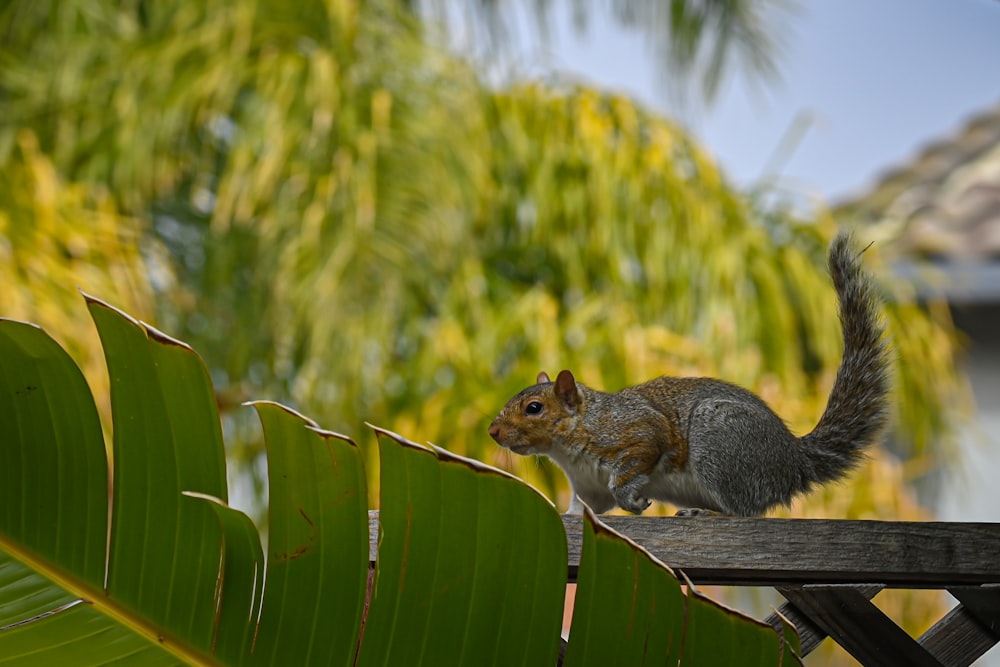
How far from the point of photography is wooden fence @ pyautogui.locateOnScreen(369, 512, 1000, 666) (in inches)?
29.3

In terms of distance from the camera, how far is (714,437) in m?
1.02

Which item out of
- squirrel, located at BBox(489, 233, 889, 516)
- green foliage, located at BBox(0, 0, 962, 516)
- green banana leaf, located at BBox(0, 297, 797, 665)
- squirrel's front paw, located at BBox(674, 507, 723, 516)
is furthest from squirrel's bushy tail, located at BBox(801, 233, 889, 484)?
green foliage, located at BBox(0, 0, 962, 516)

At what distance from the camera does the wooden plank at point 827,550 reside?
29.2 inches

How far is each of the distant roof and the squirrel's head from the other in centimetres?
184

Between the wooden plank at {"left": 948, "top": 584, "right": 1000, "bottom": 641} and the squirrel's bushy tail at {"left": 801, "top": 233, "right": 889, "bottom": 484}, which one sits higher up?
the squirrel's bushy tail at {"left": 801, "top": 233, "right": 889, "bottom": 484}

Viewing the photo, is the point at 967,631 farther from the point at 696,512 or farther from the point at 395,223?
A: the point at 395,223

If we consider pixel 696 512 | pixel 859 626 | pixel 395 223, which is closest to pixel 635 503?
pixel 696 512

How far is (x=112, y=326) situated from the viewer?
630 millimetres

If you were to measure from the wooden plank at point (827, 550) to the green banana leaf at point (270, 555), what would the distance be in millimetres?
123

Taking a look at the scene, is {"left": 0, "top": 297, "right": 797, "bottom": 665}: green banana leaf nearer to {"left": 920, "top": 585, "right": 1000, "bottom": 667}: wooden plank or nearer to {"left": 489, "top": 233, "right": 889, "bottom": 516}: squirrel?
{"left": 920, "top": 585, "right": 1000, "bottom": 667}: wooden plank

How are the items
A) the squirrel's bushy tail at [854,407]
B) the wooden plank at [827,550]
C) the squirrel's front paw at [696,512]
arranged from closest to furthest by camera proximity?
1. the wooden plank at [827,550]
2. the squirrel's front paw at [696,512]
3. the squirrel's bushy tail at [854,407]

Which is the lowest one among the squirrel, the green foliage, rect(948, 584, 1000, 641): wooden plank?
rect(948, 584, 1000, 641): wooden plank

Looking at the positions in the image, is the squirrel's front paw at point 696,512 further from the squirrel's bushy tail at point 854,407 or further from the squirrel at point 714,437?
the squirrel's bushy tail at point 854,407

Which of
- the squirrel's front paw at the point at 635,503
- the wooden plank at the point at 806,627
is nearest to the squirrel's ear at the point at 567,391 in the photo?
the squirrel's front paw at the point at 635,503
